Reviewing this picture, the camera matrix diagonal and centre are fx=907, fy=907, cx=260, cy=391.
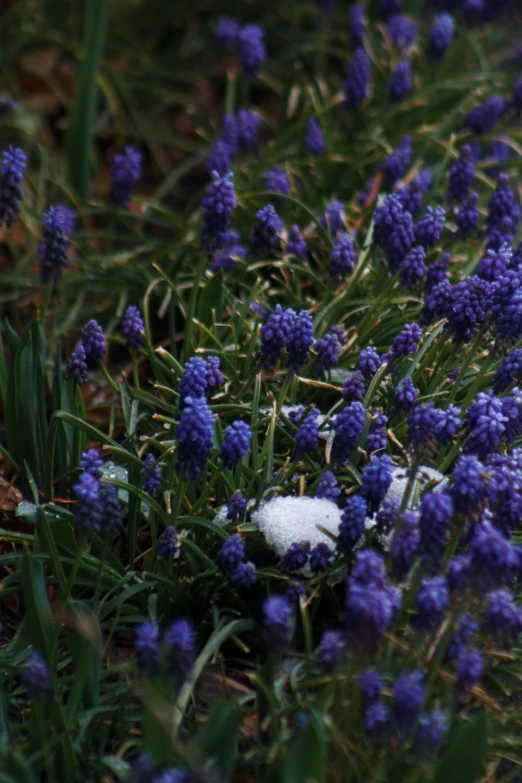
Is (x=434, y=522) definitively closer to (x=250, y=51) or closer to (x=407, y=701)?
(x=407, y=701)

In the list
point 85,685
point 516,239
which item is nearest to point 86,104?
point 516,239

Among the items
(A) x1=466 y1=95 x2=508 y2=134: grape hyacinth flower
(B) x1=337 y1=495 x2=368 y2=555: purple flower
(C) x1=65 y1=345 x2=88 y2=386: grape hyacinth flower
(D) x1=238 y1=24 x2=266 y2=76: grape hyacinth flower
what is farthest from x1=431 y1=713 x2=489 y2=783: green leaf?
(D) x1=238 y1=24 x2=266 y2=76: grape hyacinth flower

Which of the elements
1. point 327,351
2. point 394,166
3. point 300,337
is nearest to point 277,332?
point 300,337

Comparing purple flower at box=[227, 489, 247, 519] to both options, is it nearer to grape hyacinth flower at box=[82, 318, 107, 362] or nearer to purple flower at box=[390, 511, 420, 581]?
purple flower at box=[390, 511, 420, 581]

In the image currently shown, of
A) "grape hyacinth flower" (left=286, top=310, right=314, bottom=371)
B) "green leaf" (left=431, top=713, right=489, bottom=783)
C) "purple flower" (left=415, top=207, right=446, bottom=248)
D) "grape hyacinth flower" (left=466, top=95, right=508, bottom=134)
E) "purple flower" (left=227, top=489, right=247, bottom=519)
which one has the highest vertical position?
"grape hyacinth flower" (left=466, top=95, right=508, bottom=134)

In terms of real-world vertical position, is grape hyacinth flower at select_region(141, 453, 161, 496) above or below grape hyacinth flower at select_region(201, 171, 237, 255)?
below

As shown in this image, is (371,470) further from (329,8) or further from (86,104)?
(329,8)

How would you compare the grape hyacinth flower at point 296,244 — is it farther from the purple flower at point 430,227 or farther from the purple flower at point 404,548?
the purple flower at point 404,548
